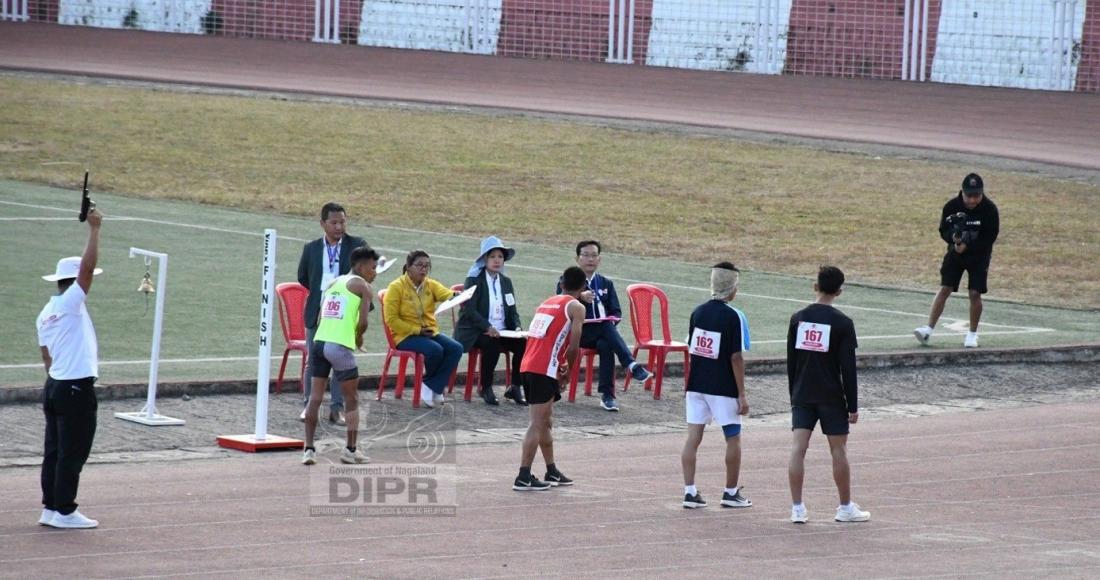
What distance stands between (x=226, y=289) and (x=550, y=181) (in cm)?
1329

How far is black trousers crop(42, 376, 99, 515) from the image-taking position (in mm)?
10648

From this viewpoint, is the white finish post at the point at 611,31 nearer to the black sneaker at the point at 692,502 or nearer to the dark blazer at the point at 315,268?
the dark blazer at the point at 315,268

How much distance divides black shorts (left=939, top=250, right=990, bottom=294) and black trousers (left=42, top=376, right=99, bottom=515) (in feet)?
36.7

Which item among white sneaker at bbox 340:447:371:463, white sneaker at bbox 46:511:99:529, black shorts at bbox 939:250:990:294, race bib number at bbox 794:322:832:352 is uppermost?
black shorts at bbox 939:250:990:294

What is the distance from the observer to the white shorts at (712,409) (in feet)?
38.9

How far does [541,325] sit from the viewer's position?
12398 mm

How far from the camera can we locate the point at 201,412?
14797 millimetres

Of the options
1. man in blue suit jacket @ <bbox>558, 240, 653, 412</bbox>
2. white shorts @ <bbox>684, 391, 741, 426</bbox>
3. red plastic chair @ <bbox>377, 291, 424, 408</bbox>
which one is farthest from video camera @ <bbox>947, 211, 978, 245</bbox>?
white shorts @ <bbox>684, 391, 741, 426</bbox>

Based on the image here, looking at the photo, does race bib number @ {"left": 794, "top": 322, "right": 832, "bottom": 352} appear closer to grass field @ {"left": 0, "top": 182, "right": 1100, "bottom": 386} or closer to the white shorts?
the white shorts

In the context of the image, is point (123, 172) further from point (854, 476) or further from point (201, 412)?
point (854, 476)

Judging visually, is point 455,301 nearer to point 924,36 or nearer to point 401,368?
point 401,368

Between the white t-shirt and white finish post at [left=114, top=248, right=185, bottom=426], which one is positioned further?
white finish post at [left=114, top=248, right=185, bottom=426]

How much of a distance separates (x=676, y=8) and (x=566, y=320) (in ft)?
102

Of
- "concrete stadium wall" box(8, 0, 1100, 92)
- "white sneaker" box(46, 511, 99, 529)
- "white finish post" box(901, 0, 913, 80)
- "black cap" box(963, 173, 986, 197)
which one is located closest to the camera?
"white sneaker" box(46, 511, 99, 529)
